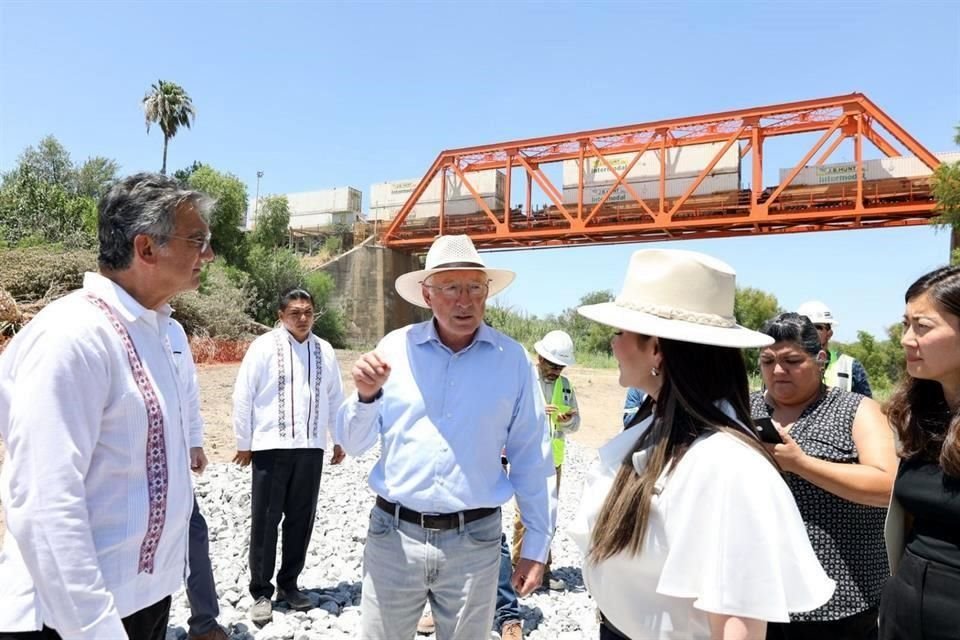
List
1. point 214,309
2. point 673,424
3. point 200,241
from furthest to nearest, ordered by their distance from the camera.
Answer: point 214,309 → point 200,241 → point 673,424

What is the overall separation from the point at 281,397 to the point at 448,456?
76.2 inches

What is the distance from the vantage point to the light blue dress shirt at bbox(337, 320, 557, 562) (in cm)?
240

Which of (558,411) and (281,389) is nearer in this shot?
(281,389)

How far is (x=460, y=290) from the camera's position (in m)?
2.63

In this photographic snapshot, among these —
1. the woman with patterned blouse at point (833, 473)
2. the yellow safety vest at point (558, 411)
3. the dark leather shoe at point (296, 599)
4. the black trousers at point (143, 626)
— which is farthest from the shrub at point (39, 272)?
the woman with patterned blouse at point (833, 473)

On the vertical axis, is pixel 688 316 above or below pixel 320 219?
below

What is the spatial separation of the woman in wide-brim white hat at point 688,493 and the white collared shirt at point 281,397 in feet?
8.93

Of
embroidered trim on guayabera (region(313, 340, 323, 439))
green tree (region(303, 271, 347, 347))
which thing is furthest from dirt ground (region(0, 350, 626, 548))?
green tree (region(303, 271, 347, 347))

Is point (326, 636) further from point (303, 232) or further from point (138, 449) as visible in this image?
point (303, 232)

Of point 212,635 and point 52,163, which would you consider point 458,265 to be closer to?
point 212,635

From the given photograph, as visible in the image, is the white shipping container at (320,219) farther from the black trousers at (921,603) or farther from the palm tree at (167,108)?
the black trousers at (921,603)

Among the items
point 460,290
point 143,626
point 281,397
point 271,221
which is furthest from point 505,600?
point 271,221

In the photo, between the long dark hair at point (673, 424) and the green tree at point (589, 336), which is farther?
the green tree at point (589, 336)

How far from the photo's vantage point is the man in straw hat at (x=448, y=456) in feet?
7.71
